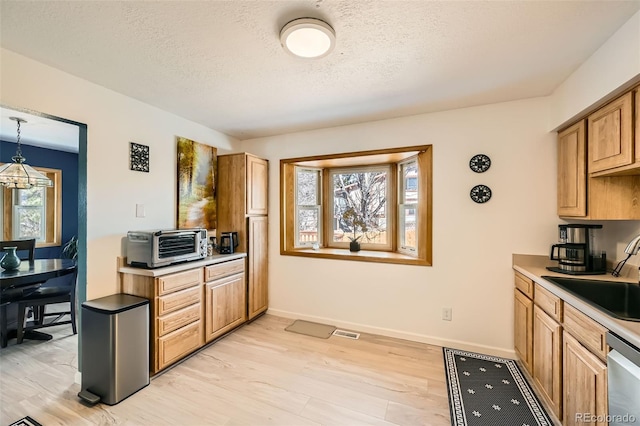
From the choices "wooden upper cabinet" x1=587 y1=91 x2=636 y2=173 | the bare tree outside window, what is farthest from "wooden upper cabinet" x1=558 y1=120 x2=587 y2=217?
the bare tree outside window

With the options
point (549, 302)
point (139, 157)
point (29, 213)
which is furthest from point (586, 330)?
point (29, 213)

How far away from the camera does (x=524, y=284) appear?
7.48 feet

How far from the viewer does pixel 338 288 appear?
334 centimetres

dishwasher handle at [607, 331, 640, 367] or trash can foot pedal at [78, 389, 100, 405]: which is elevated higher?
dishwasher handle at [607, 331, 640, 367]

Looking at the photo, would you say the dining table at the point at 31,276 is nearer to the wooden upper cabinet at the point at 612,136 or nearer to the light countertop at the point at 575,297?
the light countertop at the point at 575,297

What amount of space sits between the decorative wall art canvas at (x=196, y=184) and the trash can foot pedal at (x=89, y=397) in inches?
61.9

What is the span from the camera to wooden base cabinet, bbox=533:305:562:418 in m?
1.70

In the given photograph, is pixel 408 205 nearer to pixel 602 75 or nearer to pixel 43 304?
pixel 602 75

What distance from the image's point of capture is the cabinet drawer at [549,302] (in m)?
1.72

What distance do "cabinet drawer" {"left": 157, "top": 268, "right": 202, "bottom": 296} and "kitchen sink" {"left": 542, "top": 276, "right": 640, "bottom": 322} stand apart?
2994 millimetres

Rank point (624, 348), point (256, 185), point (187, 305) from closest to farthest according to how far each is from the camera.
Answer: point (624, 348), point (187, 305), point (256, 185)

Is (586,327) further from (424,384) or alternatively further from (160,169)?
(160,169)

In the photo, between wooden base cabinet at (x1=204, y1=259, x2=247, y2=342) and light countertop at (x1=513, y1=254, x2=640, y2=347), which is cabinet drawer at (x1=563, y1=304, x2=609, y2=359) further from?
wooden base cabinet at (x1=204, y1=259, x2=247, y2=342)

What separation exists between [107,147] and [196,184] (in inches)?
38.3
